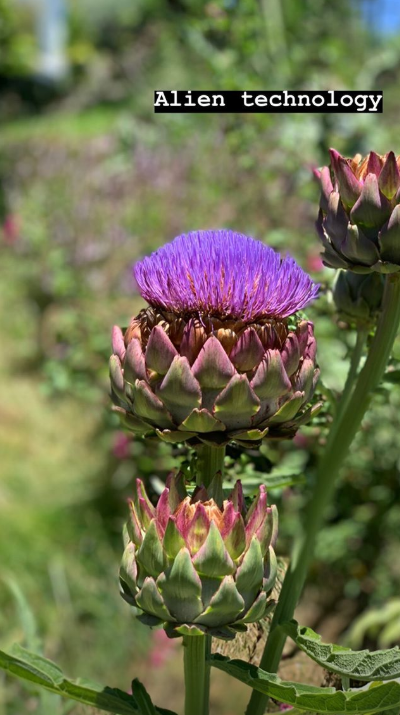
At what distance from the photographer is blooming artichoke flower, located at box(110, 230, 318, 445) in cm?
48

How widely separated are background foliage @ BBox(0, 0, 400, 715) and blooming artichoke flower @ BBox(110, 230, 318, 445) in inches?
5.5

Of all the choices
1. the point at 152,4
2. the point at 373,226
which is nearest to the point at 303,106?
the point at 373,226

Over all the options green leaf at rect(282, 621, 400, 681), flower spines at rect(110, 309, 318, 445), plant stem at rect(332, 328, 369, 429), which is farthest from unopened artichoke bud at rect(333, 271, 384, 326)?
green leaf at rect(282, 621, 400, 681)

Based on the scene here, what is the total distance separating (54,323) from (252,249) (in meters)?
2.30

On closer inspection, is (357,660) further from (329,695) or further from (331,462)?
(331,462)

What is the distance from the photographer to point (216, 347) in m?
0.47

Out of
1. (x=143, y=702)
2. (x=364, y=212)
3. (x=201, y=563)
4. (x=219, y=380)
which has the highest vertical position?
(x=364, y=212)

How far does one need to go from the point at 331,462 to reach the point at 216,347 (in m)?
0.19

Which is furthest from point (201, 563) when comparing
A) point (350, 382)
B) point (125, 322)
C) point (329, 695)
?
point (125, 322)

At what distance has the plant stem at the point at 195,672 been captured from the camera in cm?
50

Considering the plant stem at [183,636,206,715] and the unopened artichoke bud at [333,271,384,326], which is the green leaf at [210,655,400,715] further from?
the unopened artichoke bud at [333,271,384,326]

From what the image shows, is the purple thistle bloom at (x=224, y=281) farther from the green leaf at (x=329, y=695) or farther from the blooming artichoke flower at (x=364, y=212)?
the green leaf at (x=329, y=695)

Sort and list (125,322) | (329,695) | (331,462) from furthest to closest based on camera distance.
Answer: (125,322), (331,462), (329,695)

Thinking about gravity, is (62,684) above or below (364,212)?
below
